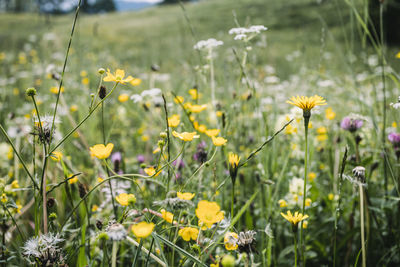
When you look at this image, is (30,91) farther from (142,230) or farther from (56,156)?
(142,230)

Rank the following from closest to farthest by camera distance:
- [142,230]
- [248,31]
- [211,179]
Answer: [142,230]
[248,31]
[211,179]

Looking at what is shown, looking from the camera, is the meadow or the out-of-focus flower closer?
the out-of-focus flower

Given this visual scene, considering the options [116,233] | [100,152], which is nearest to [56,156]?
[100,152]

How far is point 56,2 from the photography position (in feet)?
94.5

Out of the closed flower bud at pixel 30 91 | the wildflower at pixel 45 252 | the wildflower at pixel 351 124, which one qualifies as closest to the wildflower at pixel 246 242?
the wildflower at pixel 45 252

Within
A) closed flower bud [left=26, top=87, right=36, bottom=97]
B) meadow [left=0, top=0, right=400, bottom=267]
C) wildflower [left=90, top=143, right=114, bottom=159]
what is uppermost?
closed flower bud [left=26, top=87, right=36, bottom=97]

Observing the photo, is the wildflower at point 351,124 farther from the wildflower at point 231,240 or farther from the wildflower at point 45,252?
the wildflower at point 45,252

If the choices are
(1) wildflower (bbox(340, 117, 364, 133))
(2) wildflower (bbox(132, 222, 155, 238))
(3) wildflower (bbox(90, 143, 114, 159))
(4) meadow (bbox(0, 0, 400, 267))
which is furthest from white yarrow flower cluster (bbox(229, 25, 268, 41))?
(2) wildflower (bbox(132, 222, 155, 238))

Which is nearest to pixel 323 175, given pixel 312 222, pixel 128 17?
pixel 312 222

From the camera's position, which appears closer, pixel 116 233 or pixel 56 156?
pixel 116 233

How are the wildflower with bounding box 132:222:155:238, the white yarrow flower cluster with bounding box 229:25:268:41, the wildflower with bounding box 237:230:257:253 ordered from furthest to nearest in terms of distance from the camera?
the white yarrow flower cluster with bounding box 229:25:268:41
the wildflower with bounding box 237:230:257:253
the wildflower with bounding box 132:222:155:238

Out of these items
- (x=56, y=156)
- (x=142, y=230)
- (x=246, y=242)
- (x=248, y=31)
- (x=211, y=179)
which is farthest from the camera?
(x=211, y=179)

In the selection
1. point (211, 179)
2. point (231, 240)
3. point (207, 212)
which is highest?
point (207, 212)

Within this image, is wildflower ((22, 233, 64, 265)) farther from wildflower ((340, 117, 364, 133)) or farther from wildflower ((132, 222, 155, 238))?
wildflower ((340, 117, 364, 133))
